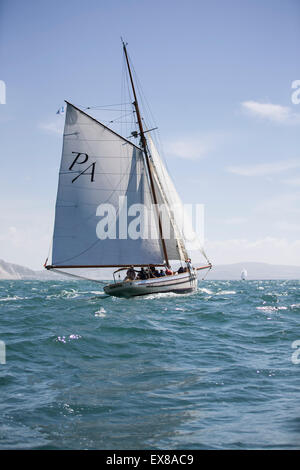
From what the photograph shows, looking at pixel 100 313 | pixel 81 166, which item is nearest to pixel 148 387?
pixel 100 313

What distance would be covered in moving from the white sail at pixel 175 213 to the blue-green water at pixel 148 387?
704 inches

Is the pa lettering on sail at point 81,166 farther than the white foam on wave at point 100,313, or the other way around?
the pa lettering on sail at point 81,166

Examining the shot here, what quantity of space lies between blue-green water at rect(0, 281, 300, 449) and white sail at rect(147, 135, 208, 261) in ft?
58.7

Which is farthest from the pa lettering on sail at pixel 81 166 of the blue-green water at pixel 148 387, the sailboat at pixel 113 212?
the blue-green water at pixel 148 387

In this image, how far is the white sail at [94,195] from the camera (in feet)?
97.2

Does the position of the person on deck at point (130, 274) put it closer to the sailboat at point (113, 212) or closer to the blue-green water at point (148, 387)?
the sailboat at point (113, 212)

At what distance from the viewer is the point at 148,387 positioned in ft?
29.1

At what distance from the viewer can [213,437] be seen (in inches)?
253

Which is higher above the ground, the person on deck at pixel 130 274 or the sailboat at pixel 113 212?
the sailboat at pixel 113 212

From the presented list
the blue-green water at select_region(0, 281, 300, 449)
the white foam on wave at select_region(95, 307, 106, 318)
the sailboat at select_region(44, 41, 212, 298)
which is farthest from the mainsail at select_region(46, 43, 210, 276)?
the blue-green water at select_region(0, 281, 300, 449)

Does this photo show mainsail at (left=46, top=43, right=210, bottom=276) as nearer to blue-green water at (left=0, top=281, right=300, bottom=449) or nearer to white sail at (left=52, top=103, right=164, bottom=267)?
white sail at (left=52, top=103, right=164, bottom=267)

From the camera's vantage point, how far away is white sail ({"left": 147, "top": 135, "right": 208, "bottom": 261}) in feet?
112

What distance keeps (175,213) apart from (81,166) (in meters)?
9.81
